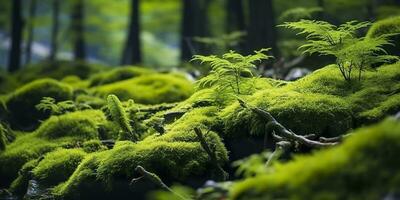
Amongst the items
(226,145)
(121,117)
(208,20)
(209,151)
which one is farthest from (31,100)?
(208,20)

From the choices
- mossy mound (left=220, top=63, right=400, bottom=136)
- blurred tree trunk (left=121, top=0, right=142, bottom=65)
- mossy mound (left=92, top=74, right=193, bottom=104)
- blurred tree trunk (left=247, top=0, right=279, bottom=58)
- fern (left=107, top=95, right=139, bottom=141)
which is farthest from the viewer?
blurred tree trunk (left=121, top=0, right=142, bottom=65)

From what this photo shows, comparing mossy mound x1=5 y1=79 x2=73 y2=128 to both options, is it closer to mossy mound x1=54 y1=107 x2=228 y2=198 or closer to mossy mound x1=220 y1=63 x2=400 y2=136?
mossy mound x1=54 y1=107 x2=228 y2=198

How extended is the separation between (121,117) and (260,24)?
5.86 meters

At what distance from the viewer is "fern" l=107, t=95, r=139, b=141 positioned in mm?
6926

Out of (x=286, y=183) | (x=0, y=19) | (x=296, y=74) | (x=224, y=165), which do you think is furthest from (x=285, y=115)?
(x=0, y=19)

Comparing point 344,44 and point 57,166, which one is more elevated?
point 344,44

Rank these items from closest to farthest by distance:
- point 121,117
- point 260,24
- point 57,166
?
point 57,166, point 121,117, point 260,24

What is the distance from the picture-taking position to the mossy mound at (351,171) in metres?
2.82

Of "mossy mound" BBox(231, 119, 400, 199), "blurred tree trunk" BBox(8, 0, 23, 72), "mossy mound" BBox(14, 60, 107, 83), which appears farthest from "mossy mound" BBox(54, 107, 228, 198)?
"blurred tree trunk" BBox(8, 0, 23, 72)

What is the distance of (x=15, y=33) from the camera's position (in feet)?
62.3

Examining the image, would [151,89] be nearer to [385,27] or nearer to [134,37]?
[385,27]

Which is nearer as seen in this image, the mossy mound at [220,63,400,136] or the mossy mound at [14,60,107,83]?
the mossy mound at [220,63,400,136]

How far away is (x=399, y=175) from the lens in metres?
2.72

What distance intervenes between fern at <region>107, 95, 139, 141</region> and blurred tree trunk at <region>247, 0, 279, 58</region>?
538 cm
